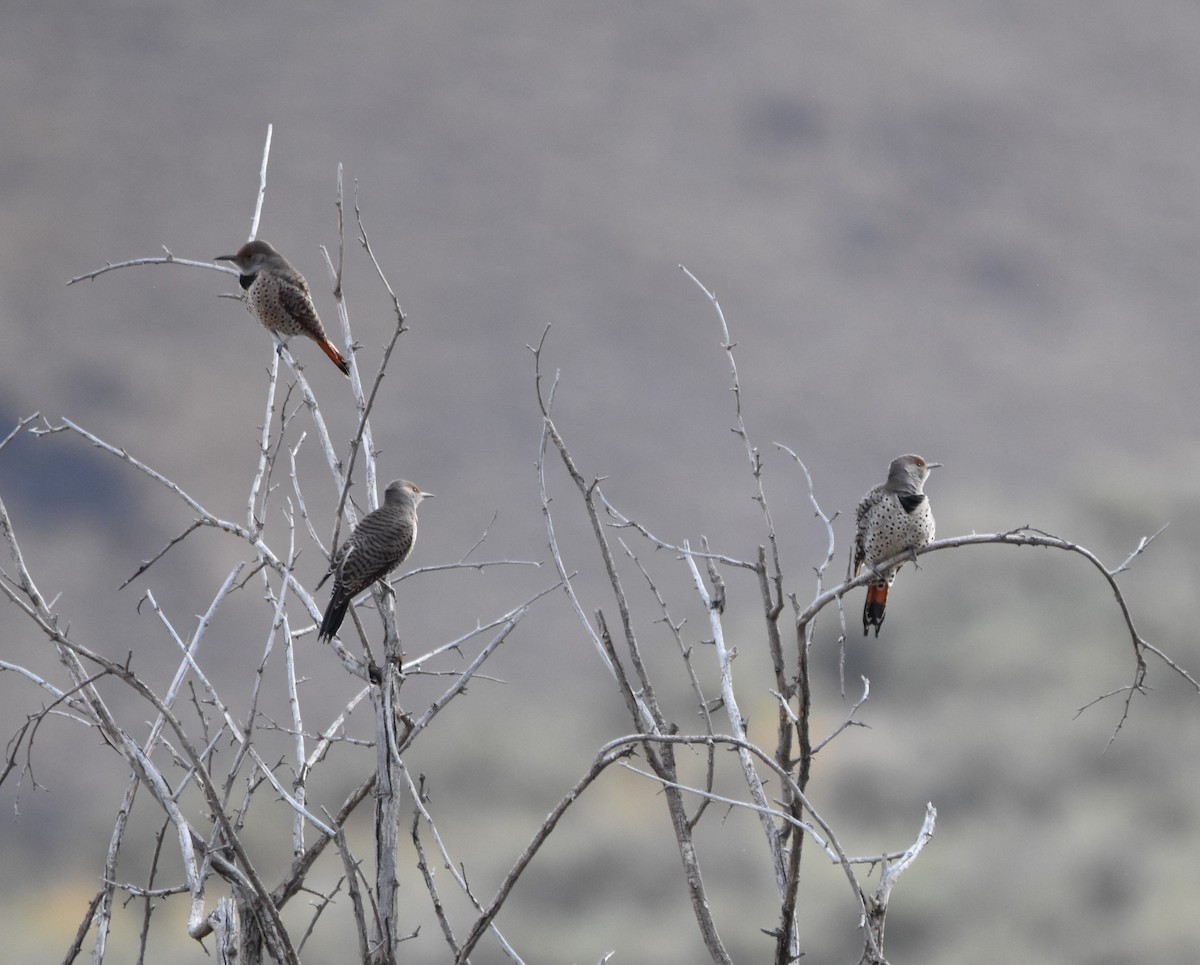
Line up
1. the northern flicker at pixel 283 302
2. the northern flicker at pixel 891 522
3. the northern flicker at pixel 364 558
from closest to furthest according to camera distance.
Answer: the northern flicker at pixel 364 558 → the northern flicker at pixel 891 522 → the northern flicker at pixel 283 302

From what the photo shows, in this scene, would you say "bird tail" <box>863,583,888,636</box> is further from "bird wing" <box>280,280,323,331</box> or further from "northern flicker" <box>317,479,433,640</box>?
"bird wing" <box>280,280,323,331</box>

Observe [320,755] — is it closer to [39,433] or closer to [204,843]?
[204,843]

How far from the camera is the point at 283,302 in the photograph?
14.4ft

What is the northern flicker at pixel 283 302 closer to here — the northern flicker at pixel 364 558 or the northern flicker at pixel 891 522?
the northern flicker at pixel 364 558

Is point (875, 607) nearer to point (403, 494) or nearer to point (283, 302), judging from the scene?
point (403, 494)

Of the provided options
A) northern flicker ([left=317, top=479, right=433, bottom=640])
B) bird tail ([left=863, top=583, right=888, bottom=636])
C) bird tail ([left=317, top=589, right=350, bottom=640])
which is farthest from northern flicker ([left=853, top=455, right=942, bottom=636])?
bird tail ([left=317, top=589, right=350, bottom=640])

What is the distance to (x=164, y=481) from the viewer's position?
3.33 m

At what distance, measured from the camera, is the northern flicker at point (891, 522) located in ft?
13.9

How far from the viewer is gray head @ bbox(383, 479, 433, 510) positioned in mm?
4457

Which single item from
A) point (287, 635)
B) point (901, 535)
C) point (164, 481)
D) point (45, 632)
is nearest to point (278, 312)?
point (164, 481)

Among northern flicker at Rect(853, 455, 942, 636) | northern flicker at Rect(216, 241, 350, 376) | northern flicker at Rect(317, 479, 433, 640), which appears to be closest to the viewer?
northern flicker at Rect(317, 479, 433, 640)

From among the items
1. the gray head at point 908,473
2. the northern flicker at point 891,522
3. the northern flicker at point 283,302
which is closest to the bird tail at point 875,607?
the northern flicker at point 891,522

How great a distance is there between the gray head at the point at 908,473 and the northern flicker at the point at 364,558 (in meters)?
1.82

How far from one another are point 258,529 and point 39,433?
666 mm
